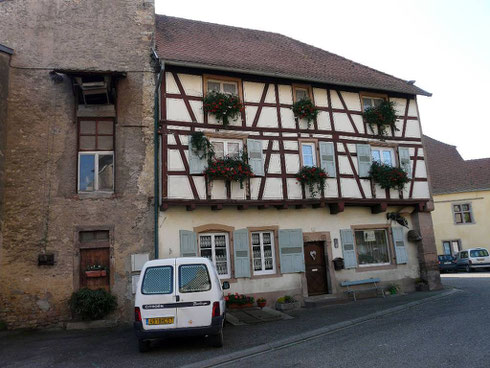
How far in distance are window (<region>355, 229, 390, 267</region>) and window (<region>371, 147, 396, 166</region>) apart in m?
2.59

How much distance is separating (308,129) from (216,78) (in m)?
3.54

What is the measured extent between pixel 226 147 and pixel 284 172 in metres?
2.04

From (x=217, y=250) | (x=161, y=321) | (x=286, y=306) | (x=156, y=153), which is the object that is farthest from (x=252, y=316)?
(x=156, y=153)

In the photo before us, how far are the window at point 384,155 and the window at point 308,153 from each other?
2528mm

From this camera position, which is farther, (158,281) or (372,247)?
(372,247)

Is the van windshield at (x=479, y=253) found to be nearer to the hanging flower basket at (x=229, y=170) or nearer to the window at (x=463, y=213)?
the window at (x=463, y=213)

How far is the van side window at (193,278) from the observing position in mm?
7382

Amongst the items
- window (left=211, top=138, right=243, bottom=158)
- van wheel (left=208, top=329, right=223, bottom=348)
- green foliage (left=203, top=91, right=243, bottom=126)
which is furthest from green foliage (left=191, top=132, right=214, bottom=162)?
van wheel (left=208, top=329, right=223, bottom=348)

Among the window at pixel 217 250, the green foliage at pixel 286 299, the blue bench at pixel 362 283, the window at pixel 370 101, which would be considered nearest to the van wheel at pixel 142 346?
the window at pixel 217 250

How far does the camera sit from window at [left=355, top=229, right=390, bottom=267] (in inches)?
569

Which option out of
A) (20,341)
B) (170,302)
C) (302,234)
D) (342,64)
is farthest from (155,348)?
(342,64)

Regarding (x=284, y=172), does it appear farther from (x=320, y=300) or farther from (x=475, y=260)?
(x=475, y=260)

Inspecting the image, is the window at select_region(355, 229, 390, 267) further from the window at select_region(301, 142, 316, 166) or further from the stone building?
the stone building

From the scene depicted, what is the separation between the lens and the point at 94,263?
11219mm
